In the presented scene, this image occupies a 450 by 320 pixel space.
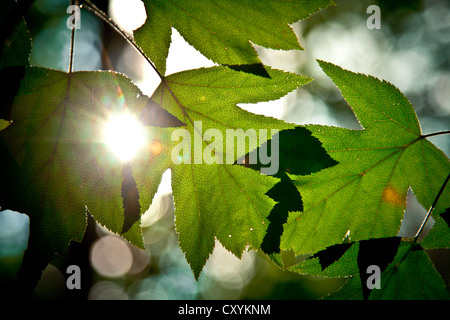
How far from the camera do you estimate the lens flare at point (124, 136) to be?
4.16ft

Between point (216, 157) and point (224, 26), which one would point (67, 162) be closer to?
point (216, 157)

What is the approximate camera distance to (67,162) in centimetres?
132

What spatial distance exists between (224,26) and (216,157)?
516 millimetres

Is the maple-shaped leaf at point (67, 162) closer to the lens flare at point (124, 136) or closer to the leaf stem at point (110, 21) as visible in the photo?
the lens flare at point (124, 136)

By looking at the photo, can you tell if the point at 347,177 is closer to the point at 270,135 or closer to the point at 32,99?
the point at 270,135

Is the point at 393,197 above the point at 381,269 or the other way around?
above

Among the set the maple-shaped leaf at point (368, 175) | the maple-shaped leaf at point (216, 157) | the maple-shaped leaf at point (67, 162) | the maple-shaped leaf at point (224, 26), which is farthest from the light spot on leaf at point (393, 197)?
the maple-shaped leaf at point (67, 162)

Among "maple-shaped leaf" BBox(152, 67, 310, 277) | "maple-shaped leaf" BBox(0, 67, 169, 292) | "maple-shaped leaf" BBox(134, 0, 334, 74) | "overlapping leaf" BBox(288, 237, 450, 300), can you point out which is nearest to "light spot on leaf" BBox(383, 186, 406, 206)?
"overlapping leaf" BBox(288, 237, 450, 300)

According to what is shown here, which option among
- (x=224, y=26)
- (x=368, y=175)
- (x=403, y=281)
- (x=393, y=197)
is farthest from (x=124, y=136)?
(x=403, y=281)

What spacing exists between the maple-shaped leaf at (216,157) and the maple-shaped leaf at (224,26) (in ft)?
0.28

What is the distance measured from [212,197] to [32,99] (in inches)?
32.9

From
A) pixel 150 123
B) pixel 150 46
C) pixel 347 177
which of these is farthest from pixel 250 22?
pixel 347 177

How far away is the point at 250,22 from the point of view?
1165mm

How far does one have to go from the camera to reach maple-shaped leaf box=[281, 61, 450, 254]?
1.34 meters
